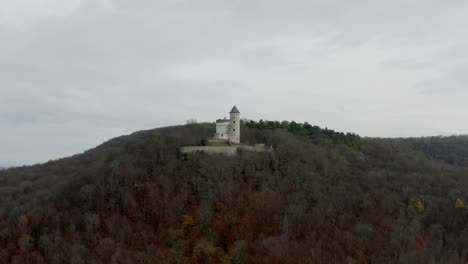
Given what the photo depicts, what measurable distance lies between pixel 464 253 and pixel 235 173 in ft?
68.6

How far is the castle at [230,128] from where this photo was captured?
40.6m

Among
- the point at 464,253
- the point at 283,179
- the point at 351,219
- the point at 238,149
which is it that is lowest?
the point at 464,253

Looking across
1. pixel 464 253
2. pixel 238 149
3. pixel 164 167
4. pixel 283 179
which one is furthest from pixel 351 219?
pixel 164 167

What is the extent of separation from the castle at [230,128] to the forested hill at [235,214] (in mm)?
2502

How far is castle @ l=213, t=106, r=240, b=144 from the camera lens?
4062 cm

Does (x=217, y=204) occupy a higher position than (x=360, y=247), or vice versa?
(x=217, y=204)

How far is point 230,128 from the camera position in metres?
41.1

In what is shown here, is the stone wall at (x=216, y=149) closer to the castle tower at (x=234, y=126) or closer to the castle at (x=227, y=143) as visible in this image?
the castle at (x=227, y=143)

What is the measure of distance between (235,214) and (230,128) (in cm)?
952

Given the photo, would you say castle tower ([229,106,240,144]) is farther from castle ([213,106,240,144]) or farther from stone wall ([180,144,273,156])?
stone wall ([180,144,273,156])

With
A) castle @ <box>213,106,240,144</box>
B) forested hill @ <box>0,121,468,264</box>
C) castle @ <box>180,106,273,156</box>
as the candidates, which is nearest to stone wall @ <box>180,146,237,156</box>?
castle @ <box>180,106,273,156</box>

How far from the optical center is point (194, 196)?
36.3 m

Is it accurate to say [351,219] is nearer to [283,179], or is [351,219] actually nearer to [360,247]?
[360,247]

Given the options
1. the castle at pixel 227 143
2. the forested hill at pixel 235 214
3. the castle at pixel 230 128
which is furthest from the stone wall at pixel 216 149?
the castle at pixel 230 128
